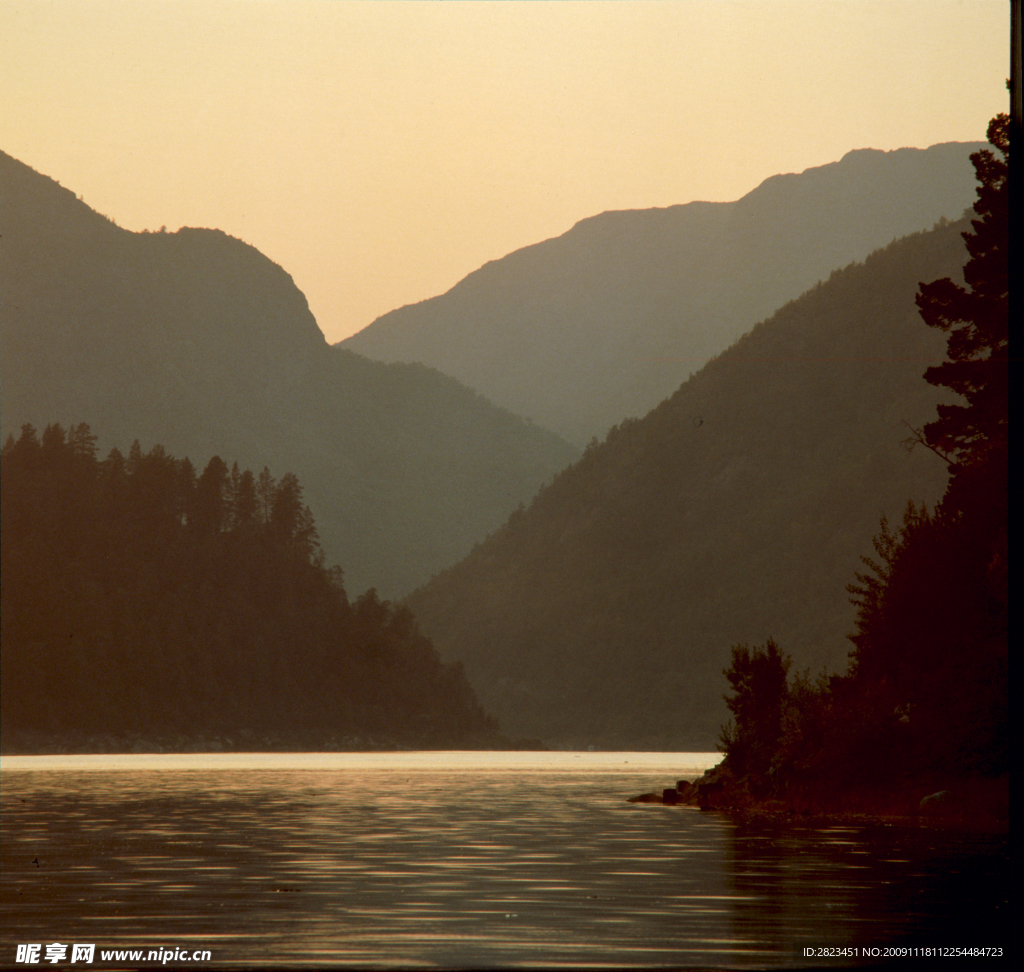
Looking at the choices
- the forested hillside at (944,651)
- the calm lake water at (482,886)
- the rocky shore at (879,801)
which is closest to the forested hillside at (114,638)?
the rocky shore at (879,801)

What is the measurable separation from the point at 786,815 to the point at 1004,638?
9.44m

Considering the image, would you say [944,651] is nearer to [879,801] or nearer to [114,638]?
[879,801]

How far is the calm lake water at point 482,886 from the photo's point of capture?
72.6 feet

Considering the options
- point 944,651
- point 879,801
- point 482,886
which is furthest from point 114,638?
point 482,886

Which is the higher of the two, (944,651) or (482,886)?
(944,651)

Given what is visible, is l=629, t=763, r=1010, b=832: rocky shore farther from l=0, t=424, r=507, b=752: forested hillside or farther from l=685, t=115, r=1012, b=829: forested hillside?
l=0, t=424, r=507, b=752: forested hillside

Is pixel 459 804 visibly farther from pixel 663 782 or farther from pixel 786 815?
pixel 663 782

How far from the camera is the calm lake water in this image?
72.6 feet

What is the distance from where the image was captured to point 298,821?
166ft

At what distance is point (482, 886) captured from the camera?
30500mm

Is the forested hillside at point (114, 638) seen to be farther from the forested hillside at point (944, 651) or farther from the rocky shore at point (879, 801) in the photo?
the forested hillside at point (944, 651)

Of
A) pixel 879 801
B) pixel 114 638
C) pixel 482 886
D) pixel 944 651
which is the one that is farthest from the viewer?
pixel 114 638

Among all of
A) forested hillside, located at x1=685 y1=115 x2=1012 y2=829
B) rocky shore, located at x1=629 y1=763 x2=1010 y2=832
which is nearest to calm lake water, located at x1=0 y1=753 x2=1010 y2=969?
rocky shore, located at x1=629 y1=763 x2=1010 y2=832

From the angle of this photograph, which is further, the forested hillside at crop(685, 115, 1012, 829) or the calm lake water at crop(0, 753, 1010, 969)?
the forested hillside at crop(685, 115, 1012, 829)
